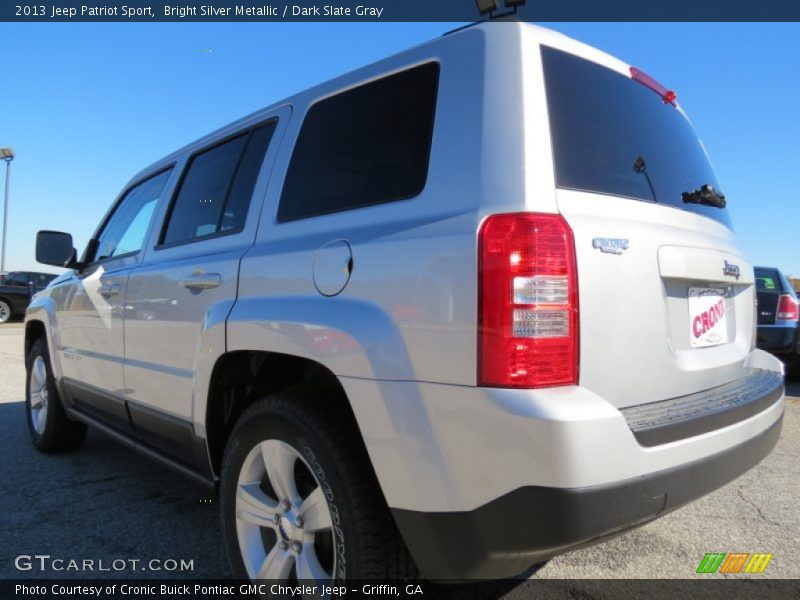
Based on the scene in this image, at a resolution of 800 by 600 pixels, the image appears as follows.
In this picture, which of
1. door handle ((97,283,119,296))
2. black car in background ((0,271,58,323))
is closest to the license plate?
door handle ((97,283,119,296))

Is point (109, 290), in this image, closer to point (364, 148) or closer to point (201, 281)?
point (201, 281)

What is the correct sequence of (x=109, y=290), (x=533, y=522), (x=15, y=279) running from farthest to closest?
(x=15, y=279)
(x=109, y=290)
(x=533, y=522)

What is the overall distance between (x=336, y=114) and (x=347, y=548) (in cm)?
151

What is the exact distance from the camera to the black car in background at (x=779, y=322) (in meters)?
7.14

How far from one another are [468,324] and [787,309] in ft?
24.1

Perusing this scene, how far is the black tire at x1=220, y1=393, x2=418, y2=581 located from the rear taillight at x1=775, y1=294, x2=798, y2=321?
23.7ft

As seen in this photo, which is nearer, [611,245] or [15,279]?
[611,245]

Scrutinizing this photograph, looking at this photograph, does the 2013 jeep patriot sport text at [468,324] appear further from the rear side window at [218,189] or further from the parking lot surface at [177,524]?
the parking lot surface at [177,524]

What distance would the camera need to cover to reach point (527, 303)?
147 cm

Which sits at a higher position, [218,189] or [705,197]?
[218,189]

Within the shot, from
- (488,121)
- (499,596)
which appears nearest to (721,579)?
(499,596)

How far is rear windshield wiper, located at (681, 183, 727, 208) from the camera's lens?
212 centimetres

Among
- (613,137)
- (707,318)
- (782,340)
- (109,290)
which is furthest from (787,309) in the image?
(109,290)
